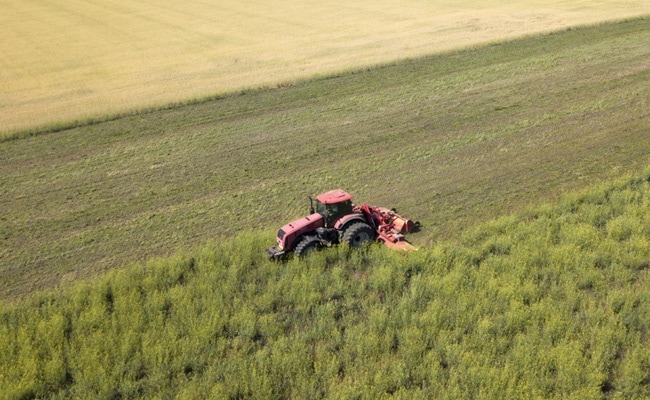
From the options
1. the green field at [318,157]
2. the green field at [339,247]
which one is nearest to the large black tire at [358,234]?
the green field at [339,247]

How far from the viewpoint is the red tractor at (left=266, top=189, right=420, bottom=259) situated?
1455 centimetres

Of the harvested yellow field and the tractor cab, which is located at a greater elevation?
the harvested yellow field

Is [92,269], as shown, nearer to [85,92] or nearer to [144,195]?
[144,195]

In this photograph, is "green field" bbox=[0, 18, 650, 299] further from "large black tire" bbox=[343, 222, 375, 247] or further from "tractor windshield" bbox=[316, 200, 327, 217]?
"tractor windshield" bbox=[316, 200, 327, 217]

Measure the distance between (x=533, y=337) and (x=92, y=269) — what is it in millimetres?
10407

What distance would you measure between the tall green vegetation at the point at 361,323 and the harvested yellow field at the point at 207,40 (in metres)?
15.5

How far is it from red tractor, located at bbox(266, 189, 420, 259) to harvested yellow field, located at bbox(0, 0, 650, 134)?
50.6 ft

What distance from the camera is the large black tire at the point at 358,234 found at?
14625mm

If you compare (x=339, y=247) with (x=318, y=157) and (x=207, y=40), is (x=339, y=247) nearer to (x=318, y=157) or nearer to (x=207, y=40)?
(x=318, y=157)

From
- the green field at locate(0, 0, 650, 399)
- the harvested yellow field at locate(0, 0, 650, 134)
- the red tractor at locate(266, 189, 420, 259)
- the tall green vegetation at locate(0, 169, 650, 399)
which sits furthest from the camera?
the harvested yellow field at locate(0, 0, 650, 134)

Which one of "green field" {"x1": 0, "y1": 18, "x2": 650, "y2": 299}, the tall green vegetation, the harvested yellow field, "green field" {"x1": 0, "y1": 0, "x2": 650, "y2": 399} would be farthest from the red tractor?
the harvested yellow field

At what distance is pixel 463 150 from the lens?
70.1 feet

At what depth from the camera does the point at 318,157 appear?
70.4ft

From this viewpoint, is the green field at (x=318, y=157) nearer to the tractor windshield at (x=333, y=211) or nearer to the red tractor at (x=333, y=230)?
the red tractor at (x=333, y=230)
